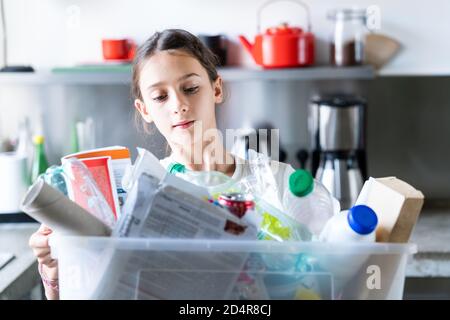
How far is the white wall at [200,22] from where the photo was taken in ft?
6.55

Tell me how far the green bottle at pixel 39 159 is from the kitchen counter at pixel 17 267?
0.20 metres

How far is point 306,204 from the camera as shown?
0.58 meters

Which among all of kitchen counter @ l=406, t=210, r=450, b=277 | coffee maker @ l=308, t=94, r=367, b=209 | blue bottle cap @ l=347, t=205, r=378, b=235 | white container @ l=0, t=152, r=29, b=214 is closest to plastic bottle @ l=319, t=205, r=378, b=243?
blue bottle cap @ l=347, t=205, r=378, b=235

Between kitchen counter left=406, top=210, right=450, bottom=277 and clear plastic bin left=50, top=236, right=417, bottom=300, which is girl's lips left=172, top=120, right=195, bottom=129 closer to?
clear plastic bin left=50, top=236, right=417, bottom=300

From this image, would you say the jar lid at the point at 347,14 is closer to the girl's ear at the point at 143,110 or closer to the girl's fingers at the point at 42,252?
the girl's ear at the point at 143,110

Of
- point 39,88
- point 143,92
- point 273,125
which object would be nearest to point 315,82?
point 273,125

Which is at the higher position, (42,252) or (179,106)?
(179,106)

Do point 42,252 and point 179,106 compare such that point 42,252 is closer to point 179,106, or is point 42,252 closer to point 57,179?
point 57,179

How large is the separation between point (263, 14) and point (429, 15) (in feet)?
1.45

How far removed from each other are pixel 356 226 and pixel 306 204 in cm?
8

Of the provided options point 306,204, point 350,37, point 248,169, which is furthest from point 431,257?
point 306,204

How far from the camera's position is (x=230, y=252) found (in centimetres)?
49

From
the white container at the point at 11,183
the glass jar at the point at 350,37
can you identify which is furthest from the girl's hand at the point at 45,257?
the glass jar at the point at 350,37

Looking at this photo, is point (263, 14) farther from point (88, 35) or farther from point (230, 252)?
point (230, 252)
